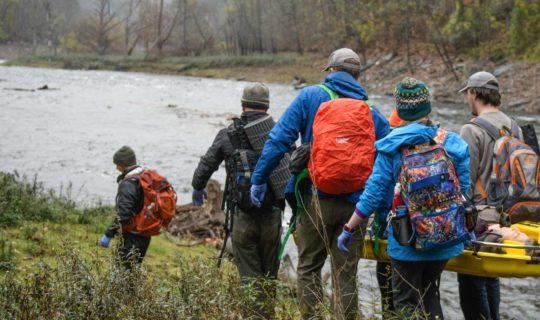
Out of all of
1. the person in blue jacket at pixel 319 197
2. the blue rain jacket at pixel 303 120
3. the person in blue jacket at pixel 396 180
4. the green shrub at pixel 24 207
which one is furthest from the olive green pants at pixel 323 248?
the green shrub at pixel 24 207

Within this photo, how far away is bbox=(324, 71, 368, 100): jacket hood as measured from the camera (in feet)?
15.5

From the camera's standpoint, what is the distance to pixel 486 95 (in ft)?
16.8

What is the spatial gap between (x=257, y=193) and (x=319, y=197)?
575 mm

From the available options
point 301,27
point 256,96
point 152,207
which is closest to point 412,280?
point 256,96

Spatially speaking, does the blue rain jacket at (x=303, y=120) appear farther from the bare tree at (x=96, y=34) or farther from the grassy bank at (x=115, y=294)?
the bare tree at (x=96, y=34)

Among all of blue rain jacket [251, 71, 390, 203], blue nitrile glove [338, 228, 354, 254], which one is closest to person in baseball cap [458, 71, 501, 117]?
blue rain jacket [251, 71, 390, 203]

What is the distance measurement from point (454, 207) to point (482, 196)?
4.28 ft

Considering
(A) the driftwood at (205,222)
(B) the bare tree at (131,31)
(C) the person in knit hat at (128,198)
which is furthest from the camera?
(B) the bare tree at (131,31)

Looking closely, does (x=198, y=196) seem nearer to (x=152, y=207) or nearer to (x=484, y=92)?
(x=152, y=207)

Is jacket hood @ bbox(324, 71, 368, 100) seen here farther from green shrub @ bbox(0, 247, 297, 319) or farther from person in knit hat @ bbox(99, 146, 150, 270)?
person in knit hat @ bbox(99, 146, 150, 270)

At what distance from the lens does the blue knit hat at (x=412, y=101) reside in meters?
4.01

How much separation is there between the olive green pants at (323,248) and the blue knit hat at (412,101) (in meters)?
0.87

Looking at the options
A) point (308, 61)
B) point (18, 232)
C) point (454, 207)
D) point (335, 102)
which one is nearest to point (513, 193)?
point (454, 207)

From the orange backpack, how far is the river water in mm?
2114
